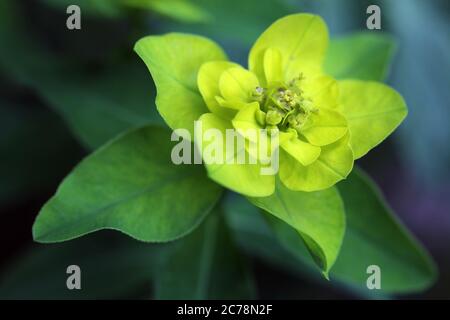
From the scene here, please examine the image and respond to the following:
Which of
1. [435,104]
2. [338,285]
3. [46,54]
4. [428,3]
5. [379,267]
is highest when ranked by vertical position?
[428,3]

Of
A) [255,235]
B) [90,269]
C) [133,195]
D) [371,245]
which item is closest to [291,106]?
[133,195]

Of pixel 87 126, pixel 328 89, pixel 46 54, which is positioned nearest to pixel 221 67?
pixel 328 89

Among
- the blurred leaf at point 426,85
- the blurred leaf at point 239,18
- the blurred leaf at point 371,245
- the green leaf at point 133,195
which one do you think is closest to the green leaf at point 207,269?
the blurred leaf at point 371,245

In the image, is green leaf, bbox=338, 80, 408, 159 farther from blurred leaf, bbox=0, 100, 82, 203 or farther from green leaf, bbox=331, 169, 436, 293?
blurred leaf, bbox=0, 100, 82, 203

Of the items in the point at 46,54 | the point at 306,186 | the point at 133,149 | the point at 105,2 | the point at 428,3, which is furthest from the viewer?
the point at 428,3

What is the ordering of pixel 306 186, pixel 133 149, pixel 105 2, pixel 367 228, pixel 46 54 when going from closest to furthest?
pixel 306 186
pixel 133 149
pixel 367 228
pixel 105 2
pixel 46 54

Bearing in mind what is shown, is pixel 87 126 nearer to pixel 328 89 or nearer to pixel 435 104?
pixel 328 89

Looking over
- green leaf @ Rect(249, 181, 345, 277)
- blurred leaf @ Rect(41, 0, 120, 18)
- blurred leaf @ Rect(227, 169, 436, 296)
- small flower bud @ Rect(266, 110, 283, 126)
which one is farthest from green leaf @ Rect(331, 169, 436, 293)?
blurred leaf @ Rect(41, 0, 120, 18)

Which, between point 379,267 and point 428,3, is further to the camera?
point 428,3

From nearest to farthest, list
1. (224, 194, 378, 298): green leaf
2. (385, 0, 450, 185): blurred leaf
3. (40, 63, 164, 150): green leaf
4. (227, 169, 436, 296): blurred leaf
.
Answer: (227, 169, 436, 296): blurred leaf
(40, 63, 164, 150): green leaf
(224, 194, 378, 298): green leaf
(385, 0, 450, 185): blurred leaf
